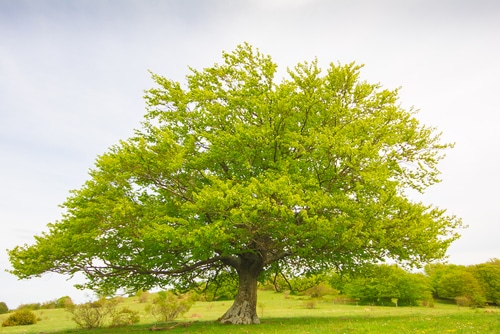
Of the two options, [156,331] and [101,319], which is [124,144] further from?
[101,319]

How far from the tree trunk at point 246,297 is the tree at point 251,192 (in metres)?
0.08

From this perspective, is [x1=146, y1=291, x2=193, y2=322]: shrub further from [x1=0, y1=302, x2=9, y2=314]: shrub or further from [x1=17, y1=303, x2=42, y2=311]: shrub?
[x1=0, y1=302, x2=9, y2=314]: shrub

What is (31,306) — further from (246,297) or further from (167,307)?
(246,297)

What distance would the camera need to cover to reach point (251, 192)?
18000 millimetres

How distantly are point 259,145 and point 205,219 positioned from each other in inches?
231

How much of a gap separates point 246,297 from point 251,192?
32.0 feet

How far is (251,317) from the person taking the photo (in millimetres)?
23344

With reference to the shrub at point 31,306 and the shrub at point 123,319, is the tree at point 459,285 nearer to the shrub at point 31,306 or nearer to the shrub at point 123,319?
the shrub at point 123,319

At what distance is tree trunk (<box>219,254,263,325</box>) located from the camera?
23.1m

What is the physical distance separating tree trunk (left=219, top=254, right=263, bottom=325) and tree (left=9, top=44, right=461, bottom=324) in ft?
0.26

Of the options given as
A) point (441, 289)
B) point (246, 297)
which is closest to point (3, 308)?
point (246, 297)

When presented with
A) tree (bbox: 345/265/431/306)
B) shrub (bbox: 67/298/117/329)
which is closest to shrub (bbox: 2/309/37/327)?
shrub (bbox: 67/298/117/329)

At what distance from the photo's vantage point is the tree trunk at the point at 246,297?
23141mm

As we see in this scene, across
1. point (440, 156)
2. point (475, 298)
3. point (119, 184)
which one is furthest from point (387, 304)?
point (119, 184)
